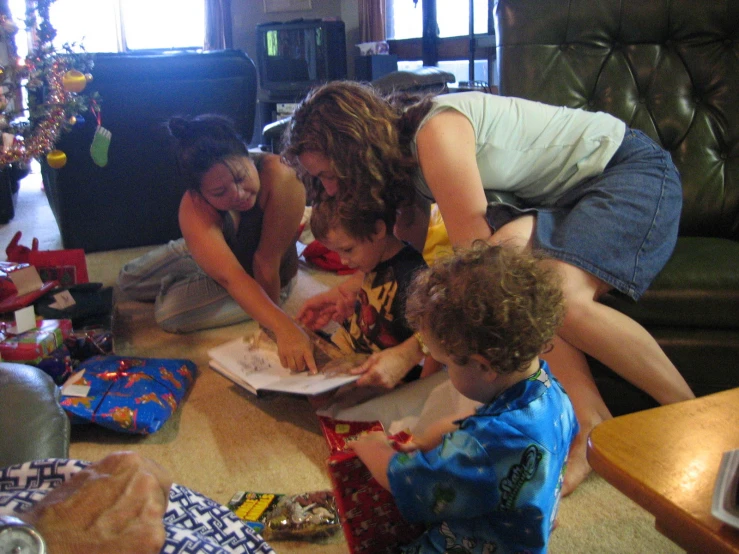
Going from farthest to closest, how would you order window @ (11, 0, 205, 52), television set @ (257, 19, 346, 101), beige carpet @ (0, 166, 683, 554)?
window @ (11, 0, 205, 52)
television set @ (257, 19, 346, 101)
beige carpet @ (0, 166, 683, 554)

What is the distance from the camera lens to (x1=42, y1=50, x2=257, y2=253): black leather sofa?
2748 mm

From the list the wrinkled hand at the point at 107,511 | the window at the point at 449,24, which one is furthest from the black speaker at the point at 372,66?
the wrinkled hand at the point at 107,511

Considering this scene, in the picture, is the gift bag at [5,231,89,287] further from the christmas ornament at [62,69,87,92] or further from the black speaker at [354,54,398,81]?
the black speaker at [354,54,398,81]

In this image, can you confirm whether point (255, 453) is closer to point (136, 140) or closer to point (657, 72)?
point (657, 72)

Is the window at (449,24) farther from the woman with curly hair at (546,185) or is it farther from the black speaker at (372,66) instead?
the woman with curly hair at (546,185)

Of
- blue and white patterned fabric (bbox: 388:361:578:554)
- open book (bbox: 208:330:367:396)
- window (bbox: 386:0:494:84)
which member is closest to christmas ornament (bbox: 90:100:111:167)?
open book (bbox: 208:330:367:396)

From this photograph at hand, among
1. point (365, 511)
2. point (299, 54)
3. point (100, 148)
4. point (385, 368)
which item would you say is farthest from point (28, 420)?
point (299, 54)

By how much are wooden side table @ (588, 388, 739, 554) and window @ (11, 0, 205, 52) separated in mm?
6408

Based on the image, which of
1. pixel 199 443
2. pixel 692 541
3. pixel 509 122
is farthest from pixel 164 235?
pixel 692 541

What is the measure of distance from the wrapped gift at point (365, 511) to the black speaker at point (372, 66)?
4.18 metres

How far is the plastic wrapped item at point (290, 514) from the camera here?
4.02 feet

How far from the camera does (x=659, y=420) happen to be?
847mm

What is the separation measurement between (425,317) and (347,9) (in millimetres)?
5537

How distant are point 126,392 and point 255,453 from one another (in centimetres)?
37
